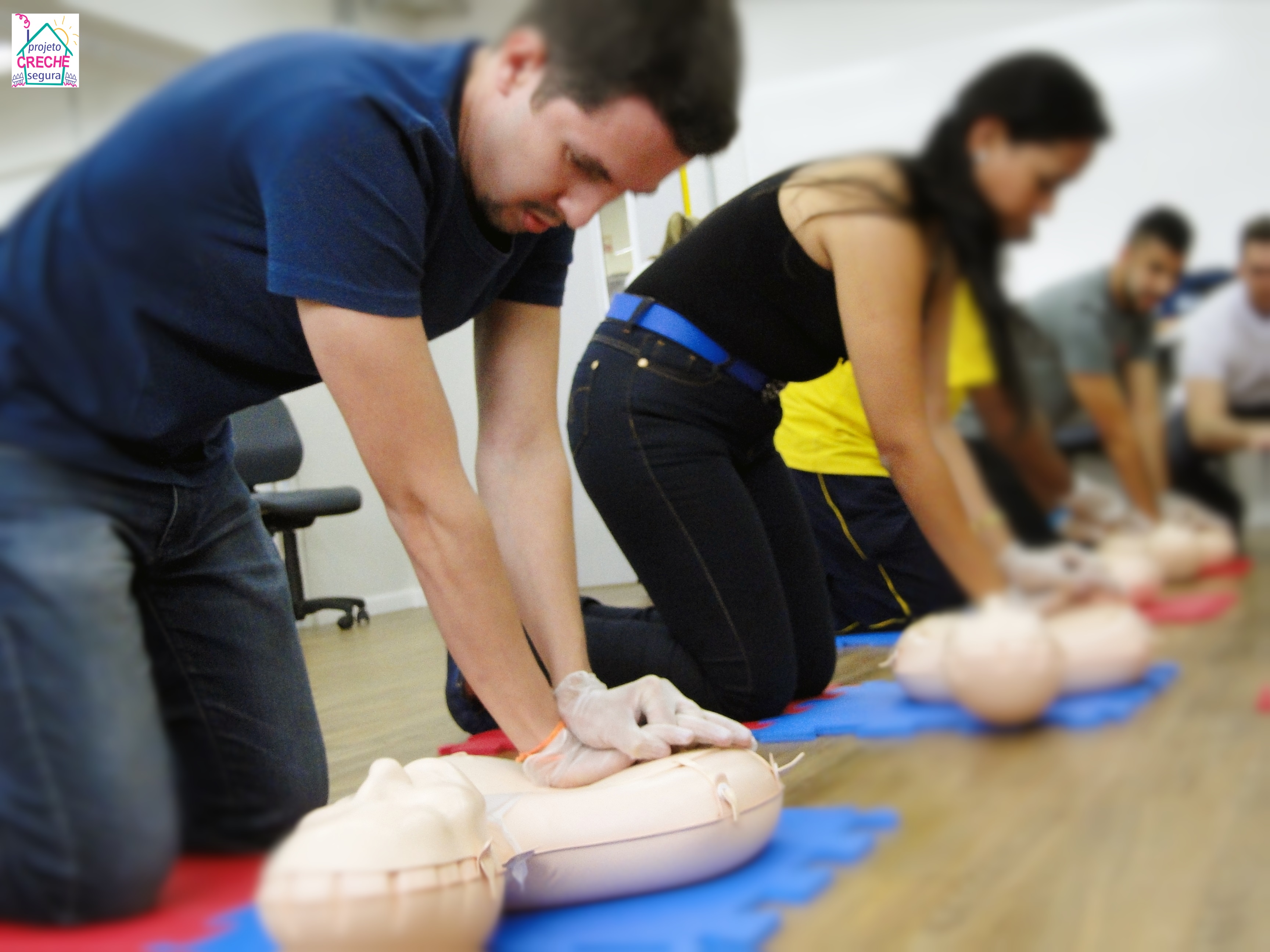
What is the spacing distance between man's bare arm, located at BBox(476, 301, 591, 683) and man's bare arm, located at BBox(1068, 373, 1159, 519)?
72 cm

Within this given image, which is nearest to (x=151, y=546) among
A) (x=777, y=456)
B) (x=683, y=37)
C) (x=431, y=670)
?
(x=683, y=37)

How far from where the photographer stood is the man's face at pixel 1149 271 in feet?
1.12

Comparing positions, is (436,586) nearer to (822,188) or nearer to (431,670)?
(822,188)

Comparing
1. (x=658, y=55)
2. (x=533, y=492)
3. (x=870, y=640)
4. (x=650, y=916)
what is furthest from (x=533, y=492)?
(x=658, y=55)

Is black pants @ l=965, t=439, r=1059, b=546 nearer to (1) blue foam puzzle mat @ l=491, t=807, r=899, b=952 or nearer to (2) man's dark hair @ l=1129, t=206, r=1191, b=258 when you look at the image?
(2) man's dark hair @ l=1129, t=206, r=1191, b=258

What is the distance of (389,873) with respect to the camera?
0.55 meters

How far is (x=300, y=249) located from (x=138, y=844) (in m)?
0.34

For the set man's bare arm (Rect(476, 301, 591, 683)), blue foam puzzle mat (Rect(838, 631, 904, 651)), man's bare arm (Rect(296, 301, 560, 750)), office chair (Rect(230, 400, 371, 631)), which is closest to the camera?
blue foam puzzle mat (Rect(838, 631, 904, 651))

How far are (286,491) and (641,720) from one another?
8.90ft

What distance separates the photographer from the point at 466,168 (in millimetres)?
699

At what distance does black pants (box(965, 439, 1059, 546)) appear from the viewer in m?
0.38

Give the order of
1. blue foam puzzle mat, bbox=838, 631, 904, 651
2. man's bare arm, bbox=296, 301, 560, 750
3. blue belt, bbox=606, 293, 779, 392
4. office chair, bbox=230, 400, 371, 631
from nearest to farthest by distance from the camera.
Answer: blue foam puzzle mat, bbox=838, 631, 904, 651, man's bare arm, bbox=296, 301, 560, 750, office chair, bbox=230, 400, 371, 631, blue belt, bbox=606, 293, 779, 392

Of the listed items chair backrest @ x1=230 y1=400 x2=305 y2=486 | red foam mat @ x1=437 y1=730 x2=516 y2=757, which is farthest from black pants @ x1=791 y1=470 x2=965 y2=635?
red foam mat @ x1=437 y1=730 x2=516 y2=757

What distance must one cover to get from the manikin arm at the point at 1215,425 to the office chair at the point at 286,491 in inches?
18.8
